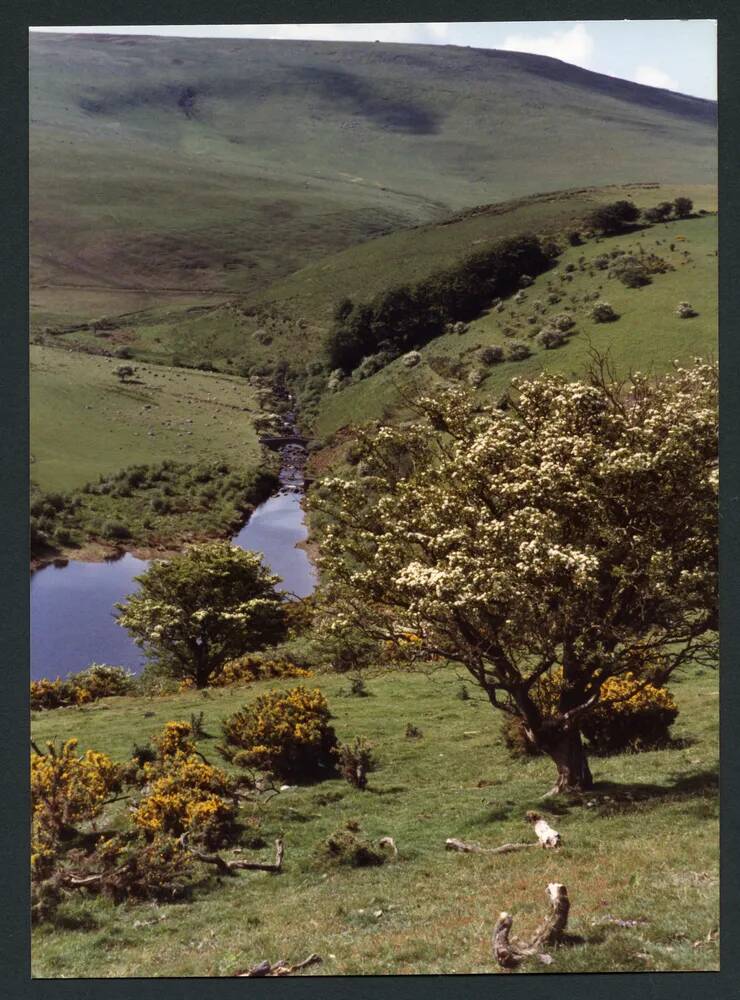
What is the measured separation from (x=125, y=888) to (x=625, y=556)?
655 cm

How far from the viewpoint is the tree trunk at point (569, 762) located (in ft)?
35.3

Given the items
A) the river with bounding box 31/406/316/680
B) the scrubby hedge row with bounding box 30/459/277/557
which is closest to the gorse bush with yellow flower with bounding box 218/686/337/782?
the river with bounding box 31/406/316/680

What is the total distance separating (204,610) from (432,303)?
5309 mm

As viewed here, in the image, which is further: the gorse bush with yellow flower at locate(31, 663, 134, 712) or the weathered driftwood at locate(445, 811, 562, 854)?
the gorse bush with yellow flower at locate(31, 663, 134, 712)

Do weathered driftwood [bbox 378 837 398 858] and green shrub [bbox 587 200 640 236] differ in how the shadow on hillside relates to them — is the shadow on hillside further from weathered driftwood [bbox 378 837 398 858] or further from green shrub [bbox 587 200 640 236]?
green shrub [bbox 587 200 640 236]

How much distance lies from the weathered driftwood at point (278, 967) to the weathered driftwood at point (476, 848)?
6.20ft

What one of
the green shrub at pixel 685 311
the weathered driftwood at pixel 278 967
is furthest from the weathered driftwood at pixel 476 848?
the green shrub at pixel 685 311

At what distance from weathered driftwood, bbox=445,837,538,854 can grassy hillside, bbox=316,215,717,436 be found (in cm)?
534

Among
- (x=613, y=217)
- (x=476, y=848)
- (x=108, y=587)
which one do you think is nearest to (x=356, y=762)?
(x=476, y=848)

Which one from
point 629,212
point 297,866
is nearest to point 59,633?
point 297,866

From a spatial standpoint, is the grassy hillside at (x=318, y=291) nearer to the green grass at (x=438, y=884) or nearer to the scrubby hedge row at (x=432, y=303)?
the scrubby hedge row at (x=432, y=303)

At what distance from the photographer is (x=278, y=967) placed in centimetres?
941

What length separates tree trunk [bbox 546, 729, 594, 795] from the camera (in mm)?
10758

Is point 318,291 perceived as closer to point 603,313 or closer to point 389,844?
point 603,313
